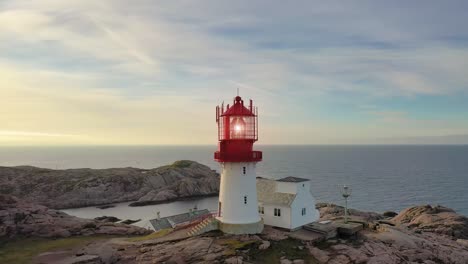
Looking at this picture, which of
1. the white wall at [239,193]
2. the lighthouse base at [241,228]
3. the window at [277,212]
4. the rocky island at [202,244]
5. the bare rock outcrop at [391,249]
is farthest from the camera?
the window at [277,212]

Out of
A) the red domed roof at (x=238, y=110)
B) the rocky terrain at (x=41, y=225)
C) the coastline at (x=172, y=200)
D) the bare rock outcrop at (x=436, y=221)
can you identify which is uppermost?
the red domed roof at (x=238, y=110)

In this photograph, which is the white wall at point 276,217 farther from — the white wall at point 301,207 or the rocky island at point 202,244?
the rocky island at point 202,244

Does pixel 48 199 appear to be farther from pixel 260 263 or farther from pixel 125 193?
pixel 260 263

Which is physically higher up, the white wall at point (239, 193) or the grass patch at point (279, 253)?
the white wall at point (239, 193)

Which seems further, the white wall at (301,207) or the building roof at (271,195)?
the building roof at (271,195)

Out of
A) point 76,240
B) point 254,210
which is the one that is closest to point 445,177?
point 254,210

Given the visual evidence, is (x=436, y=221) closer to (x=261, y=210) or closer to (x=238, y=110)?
(x=261, y=210)

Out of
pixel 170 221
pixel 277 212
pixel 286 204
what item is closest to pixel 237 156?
pixel 286 204

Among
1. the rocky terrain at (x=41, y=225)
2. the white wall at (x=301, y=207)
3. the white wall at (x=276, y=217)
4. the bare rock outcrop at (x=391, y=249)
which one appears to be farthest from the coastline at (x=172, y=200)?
the bare rock outcrop at (x=391, y=249)
